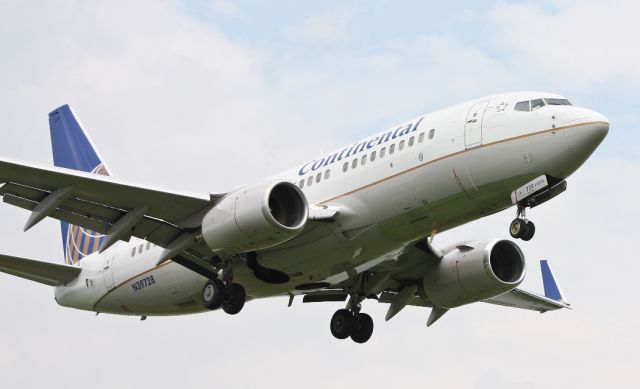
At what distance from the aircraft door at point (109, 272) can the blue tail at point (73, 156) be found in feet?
9.18

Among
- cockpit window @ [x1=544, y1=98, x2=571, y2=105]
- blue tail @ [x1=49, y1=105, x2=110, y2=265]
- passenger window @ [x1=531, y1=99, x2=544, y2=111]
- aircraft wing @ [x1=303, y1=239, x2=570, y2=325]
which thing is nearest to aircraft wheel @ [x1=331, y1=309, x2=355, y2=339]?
aircraft wing @ [x1=303, y1=239, x2=570, y2=325]

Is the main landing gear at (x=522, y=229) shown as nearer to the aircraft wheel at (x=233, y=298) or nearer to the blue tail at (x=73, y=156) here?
the aircraft wheel at (x=233, y=298)

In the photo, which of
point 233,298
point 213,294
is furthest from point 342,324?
point 213,294

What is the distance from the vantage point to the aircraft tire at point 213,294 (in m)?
32.6

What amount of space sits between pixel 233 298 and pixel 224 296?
0.83 feet

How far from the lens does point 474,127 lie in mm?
29984

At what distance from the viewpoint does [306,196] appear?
1278 inches

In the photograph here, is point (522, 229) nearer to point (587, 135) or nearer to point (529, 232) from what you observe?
point (529, 232)

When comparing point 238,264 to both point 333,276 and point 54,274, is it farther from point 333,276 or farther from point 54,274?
point 54,274

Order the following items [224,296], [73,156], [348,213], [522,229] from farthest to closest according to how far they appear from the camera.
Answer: [73,156] < [224,296] < [348,213] < [522,229]

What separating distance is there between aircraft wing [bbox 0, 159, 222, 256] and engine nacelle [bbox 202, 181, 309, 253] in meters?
1.08

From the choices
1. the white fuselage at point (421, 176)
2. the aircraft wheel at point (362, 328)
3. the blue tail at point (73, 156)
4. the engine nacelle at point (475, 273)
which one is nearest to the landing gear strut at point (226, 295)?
the white fuselage at point (421, 176)

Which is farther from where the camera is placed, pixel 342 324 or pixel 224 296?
pixel 342 324

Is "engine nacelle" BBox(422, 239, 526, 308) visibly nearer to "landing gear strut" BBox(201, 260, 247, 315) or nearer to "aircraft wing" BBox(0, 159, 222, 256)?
"landing gear strut" BBox(201, 260, 247, 315)
